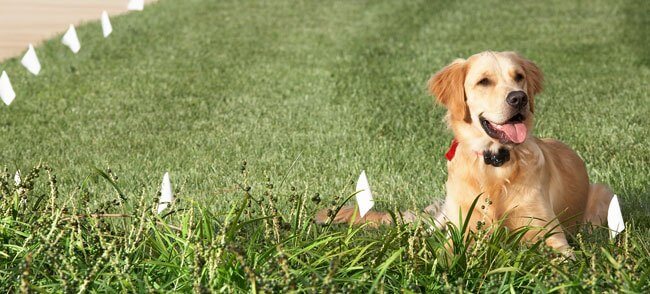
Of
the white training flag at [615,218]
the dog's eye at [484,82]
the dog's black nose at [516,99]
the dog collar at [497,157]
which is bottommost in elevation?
the white training flag at [615,218]

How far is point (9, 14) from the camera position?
15.9m

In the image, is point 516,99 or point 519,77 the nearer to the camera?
point 516,99

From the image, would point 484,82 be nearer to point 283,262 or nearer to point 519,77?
point 519,77

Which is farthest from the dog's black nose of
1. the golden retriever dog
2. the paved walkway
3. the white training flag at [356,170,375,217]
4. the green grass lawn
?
the paved walkway

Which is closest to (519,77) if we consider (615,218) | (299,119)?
(615,218)

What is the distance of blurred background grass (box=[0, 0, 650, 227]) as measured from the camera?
24.7 feet

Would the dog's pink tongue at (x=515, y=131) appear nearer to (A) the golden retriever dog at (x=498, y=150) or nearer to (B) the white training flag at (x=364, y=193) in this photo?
(A) the golden retriever dog at (x=498, y=150)

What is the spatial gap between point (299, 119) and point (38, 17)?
25.3ft

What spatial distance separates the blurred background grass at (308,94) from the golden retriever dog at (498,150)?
2.76ft

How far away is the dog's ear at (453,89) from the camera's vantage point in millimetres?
5562

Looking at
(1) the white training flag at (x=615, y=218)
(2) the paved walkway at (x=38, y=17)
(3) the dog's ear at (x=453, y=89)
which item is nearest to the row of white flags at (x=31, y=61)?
(2) the paved walkway at (x=38, y=17)

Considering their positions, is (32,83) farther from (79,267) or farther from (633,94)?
(79,267)

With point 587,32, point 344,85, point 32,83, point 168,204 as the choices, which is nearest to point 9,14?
point 32,83

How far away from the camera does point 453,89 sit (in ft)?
18.3
